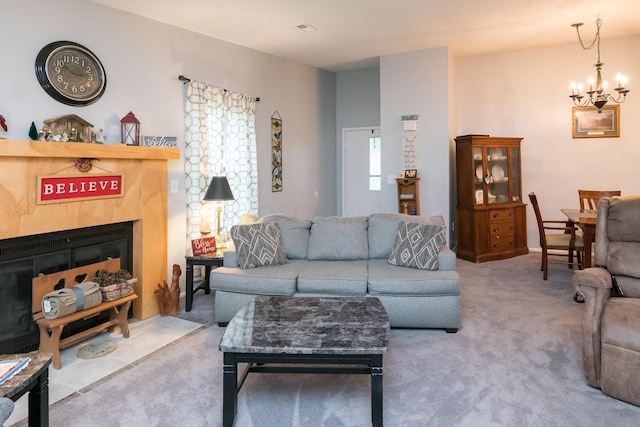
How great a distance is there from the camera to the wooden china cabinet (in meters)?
5.60

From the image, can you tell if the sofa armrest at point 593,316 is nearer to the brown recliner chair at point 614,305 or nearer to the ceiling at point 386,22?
the brown recliner chair at point 614,305

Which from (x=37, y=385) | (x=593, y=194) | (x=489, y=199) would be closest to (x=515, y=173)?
(x=489, y=199)

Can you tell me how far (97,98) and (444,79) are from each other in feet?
14.1

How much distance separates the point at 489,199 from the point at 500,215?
27 centimetres

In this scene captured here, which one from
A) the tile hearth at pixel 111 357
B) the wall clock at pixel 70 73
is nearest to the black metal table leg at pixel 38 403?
the tile hearth at pixel 111 357

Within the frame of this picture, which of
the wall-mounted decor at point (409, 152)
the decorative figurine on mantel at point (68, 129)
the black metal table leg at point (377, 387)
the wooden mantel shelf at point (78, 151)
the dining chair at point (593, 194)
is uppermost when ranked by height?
the wall-mounted decor at point (409, 152)

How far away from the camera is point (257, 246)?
368 centimetres

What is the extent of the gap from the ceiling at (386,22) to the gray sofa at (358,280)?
2187mm

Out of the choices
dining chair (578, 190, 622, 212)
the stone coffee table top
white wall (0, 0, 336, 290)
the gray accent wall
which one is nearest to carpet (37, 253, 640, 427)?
the stone coffee table top

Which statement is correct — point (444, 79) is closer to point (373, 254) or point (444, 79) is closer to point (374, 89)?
point (374, 89)

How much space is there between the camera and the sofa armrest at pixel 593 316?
7.84ft

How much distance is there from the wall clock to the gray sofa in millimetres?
1789

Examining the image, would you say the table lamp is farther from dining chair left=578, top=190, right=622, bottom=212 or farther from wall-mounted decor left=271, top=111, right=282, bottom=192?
dining chair left=578, top=190, right=622, bottom=212

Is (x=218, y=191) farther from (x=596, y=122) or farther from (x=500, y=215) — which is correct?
(x=596, y=122)
